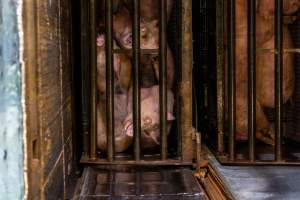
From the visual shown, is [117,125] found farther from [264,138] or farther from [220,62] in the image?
[264,138]

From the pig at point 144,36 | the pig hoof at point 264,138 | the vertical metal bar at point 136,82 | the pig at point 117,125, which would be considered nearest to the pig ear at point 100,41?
the pig at point 144,36

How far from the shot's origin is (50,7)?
252 cm

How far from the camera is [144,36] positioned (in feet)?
12.4

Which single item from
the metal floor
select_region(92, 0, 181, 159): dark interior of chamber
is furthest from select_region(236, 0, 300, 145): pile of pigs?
the metal floor

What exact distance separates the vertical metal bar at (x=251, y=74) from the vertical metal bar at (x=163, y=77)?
0.55m

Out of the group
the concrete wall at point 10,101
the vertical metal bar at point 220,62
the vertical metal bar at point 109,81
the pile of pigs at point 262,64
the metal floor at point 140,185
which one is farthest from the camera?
the pile of pigs at point 262,64

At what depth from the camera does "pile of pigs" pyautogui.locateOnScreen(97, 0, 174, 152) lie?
3791 millimetres

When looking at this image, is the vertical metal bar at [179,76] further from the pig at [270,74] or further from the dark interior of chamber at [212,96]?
the pig at [270,74]

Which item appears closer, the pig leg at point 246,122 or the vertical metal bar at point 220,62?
the vertical metal bar at point 220,62

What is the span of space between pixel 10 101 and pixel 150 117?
2.00 meters

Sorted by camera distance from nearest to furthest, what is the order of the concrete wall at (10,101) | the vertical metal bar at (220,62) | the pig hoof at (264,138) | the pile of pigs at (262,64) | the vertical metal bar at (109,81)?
the concrete wall at (10,101) → the vertical metal bar at (109,81) → the vertical metal bar at (220,62) → the pile of pigs at (262,64) → the pig hoof at (264,138)

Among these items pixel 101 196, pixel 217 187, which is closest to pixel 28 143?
pixel 101 196

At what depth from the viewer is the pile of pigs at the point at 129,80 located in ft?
12.4

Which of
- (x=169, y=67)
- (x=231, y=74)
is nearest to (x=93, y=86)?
(x=169, y=67)
